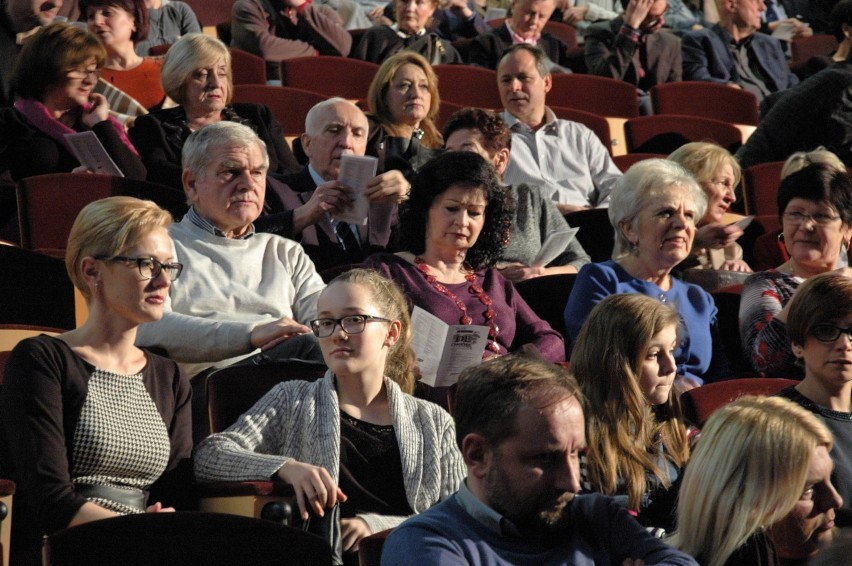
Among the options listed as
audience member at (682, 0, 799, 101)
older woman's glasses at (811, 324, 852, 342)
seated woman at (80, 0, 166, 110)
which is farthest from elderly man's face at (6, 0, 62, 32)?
audience member at (682, 0, 799, 101)

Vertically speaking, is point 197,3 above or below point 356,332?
above

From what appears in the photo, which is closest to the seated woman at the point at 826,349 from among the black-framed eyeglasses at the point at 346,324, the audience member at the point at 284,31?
the black-framed eyeglasses at the point at 346,324

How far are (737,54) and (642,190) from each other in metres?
3.81

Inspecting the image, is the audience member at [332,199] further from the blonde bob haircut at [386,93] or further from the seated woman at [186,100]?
the blonde bob haircut at [386,93]

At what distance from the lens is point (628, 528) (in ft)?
6.54

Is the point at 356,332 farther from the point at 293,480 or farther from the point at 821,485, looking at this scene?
the point at 821,485

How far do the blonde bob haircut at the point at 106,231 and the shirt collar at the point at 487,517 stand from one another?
0.99 m

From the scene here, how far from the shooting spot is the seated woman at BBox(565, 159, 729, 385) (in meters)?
3.48

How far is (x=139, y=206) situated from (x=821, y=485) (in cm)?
142

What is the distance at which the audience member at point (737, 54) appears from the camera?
277 inches

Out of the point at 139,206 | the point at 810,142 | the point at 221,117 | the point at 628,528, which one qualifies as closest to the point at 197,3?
the point at 221,117

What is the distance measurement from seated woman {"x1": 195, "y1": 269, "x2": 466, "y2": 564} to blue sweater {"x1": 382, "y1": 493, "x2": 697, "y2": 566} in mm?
520

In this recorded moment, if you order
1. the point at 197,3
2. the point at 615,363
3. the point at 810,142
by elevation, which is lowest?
the point at 615,363

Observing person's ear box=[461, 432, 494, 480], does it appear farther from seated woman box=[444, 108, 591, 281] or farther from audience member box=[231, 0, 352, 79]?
audience member box=[231, 0, 352, 79]
